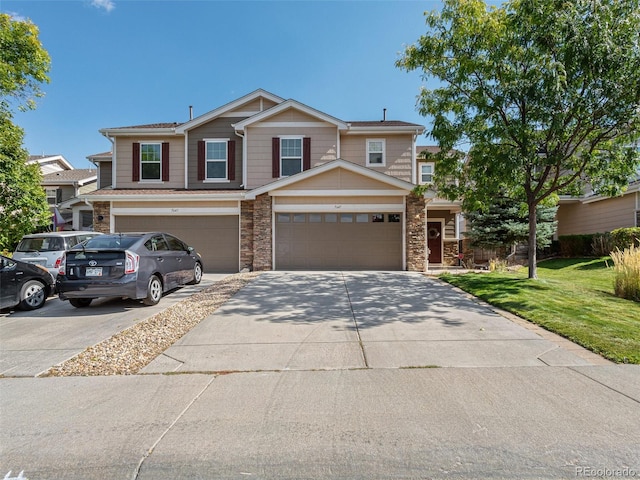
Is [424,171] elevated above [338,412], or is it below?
above

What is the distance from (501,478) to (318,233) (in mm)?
11399

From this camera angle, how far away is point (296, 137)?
1519cm

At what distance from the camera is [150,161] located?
15.9 metres

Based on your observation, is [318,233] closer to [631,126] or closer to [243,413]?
[631,126]

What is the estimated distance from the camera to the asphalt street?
8.37 feet

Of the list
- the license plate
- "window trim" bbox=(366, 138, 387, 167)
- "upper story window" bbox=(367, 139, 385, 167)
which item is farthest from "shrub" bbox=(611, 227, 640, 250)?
the license plate

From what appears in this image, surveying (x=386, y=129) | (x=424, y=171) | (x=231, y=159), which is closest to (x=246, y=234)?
(x=231, y=159)

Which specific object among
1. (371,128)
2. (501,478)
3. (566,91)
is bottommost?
(501,478)

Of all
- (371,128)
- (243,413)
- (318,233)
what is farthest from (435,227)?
(243,413)

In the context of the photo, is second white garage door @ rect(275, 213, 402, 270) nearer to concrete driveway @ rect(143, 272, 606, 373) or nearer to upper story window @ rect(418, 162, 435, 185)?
A: concrete driveway @ rect(143, 272, 606, 373)

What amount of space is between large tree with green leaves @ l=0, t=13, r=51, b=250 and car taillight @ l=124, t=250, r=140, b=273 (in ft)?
23.0

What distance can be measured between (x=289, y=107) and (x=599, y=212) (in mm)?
16654

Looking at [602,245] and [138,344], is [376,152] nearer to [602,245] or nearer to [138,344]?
[602,245]

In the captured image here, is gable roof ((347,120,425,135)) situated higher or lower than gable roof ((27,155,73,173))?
lower
